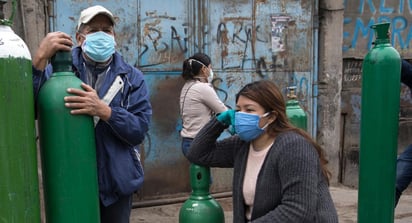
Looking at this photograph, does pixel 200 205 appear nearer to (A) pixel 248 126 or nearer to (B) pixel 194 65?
(A) pixel 248 126

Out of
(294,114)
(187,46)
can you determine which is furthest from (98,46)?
(187,46)

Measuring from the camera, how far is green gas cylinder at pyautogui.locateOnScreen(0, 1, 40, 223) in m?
1.63

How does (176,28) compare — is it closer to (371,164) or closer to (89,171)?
(371,164)

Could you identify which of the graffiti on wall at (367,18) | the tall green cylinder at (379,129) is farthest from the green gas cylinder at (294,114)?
the graffiti on wall at (367,18)

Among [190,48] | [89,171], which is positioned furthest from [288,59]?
[89,171]

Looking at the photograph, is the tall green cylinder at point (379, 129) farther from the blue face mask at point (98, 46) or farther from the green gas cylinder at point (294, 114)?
the blue face mask at point (98, 46)

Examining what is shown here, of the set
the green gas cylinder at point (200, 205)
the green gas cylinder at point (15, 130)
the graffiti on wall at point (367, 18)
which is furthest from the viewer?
the graffiti on wall at point (367, 18)

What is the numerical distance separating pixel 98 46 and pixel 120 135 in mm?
357

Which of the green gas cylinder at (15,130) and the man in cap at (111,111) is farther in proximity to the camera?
the man in cap at (111,111)

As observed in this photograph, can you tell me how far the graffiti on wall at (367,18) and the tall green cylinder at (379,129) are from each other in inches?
175

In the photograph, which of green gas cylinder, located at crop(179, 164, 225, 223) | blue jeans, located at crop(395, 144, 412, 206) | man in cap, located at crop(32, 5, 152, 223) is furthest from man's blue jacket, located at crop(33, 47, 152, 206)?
blue jeans, located at crop(395, 144, 412, 206)

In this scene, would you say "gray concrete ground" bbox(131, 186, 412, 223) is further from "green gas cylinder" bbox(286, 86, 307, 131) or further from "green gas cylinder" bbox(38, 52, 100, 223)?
"green gas cylinder" bbox(38, 52, 100, 223)

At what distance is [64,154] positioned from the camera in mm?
1791

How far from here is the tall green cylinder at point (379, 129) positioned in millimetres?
2541
